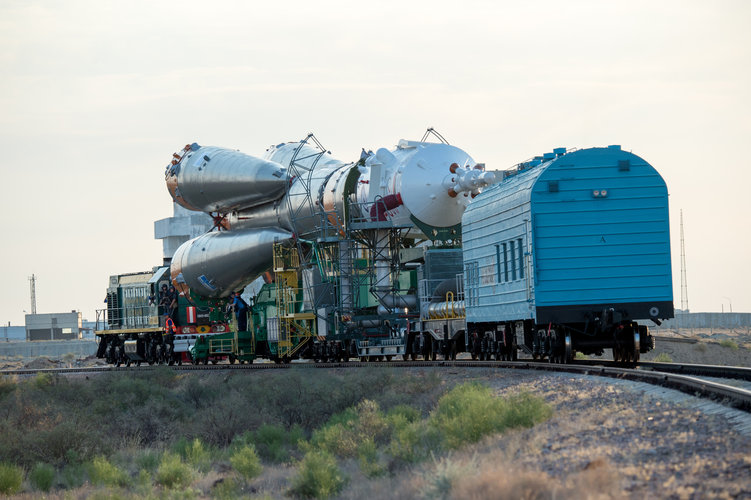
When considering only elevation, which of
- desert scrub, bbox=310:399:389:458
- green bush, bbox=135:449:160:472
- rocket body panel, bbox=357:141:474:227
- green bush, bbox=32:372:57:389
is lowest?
green bush, bbox=135:449:160:472

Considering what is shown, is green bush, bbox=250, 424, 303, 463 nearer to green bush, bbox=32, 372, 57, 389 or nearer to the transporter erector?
the transporter erector

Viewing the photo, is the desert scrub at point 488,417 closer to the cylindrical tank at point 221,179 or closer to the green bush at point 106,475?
the green bush at point 106,475

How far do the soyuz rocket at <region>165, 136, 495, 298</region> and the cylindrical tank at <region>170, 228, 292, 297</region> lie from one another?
1.4 inches

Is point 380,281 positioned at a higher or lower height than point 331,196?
lower

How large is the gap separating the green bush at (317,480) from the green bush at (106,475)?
376cm

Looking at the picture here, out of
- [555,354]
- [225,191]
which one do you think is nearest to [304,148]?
[225,191]

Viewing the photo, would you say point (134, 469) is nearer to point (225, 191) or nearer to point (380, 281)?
point (380, 281)

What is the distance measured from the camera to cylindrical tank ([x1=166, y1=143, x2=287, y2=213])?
122 feet

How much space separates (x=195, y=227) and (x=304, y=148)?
40258 millimetres

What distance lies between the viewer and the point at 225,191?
1499 inches

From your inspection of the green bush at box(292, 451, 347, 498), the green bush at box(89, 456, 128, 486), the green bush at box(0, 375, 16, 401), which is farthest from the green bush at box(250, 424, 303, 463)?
the green bush at box(0, 375, 16, 401)

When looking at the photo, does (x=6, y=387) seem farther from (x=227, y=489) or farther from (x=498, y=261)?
(x=227, y=489)

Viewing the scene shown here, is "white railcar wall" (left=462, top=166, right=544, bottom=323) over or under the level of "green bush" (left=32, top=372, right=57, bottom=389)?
over

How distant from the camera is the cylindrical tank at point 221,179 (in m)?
37.2
